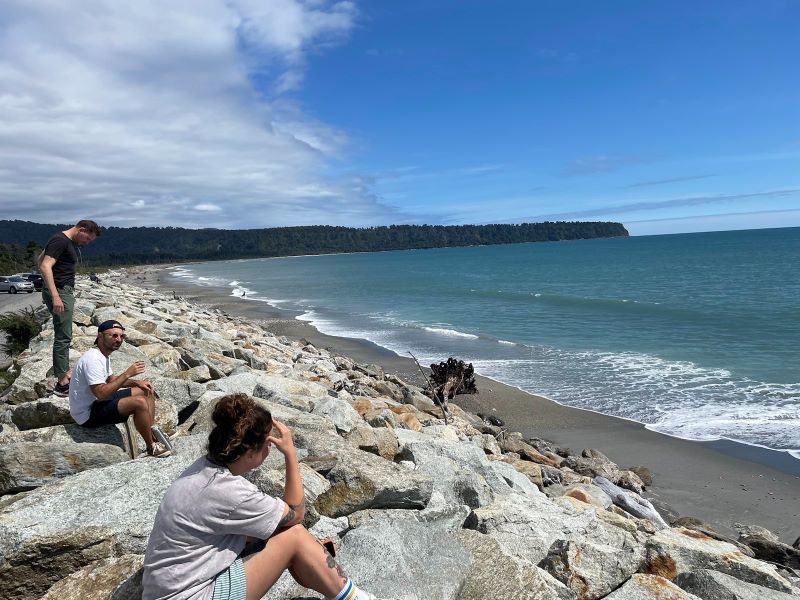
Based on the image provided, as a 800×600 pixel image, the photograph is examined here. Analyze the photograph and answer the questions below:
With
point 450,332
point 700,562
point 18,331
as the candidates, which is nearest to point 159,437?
point 700,562

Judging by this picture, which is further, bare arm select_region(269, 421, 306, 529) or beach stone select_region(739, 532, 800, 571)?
beach stone select_region(739, 532, 800, 571)

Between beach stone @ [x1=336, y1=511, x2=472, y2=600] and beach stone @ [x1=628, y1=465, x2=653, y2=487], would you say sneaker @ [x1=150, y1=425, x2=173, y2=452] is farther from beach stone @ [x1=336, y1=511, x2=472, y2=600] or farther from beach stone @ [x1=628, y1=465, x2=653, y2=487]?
beach stone @ [x1=628, y1=465, x2=653, y2=487]

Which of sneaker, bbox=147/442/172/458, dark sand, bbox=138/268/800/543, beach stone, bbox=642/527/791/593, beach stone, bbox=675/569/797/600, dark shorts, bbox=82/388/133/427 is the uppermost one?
dark shorts, bbox=82/388/133/427

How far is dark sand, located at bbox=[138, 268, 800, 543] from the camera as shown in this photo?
8.41m

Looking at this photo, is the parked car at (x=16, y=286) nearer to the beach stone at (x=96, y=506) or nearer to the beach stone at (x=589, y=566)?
the beach stone at (x=96, y=506)

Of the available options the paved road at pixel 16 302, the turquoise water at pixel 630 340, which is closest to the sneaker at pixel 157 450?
the turquoise water at pixel 630 340

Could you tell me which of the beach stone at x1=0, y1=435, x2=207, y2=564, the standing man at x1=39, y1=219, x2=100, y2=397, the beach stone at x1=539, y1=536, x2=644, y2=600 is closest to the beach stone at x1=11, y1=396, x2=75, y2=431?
the standing man at x1=39, y1=219, x2=100, y2=397

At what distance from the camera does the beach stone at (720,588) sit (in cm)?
395

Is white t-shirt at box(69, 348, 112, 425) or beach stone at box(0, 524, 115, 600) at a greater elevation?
white t-shirt at box(69, 348, 112, 425)

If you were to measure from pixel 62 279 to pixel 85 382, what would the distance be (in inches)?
87.4

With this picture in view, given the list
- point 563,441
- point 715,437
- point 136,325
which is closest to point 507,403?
point 563,441

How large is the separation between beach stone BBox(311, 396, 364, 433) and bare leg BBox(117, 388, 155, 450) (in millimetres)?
2026

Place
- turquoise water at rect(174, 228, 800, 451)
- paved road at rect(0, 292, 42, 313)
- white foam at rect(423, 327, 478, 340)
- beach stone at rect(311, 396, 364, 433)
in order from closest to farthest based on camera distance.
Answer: beach stone at rect(311, 396, 364, 433)
turquoise water at rect(174, 228, 800, 451)
white foam at rect(423, 327, 478, 340)
paved road at rect(0, 292, 42, 313)

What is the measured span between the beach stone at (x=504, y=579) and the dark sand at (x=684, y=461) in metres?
5.24
